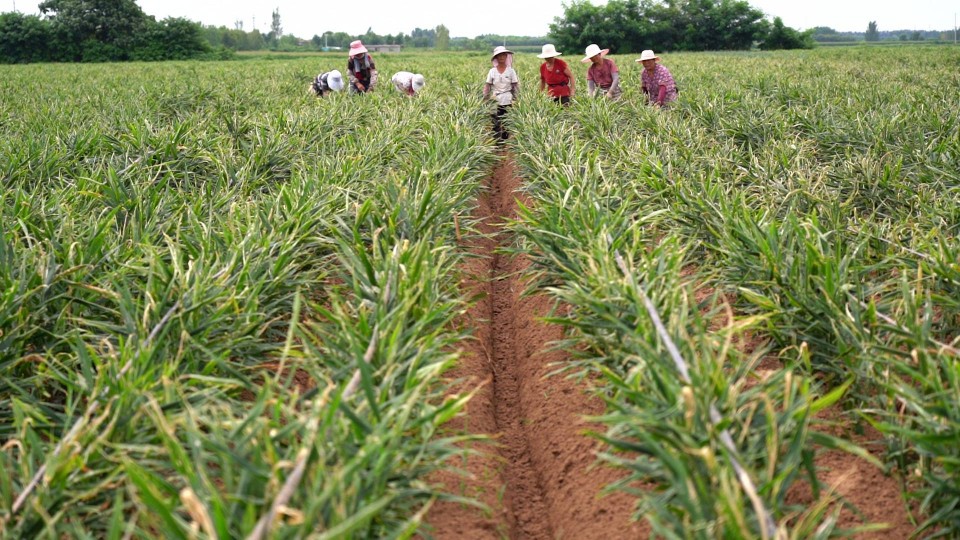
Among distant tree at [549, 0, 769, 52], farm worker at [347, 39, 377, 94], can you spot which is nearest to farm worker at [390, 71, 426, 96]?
farm worker at [347, 39, 377, 94]

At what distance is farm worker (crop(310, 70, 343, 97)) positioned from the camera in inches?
498

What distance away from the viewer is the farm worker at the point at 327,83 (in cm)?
1264

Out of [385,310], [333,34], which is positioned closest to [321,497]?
[385,310]

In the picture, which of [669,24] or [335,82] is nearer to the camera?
[335,82]

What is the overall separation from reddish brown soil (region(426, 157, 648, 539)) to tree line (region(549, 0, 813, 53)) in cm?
4157

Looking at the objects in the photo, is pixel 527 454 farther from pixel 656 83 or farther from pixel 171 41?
pixel 171 41

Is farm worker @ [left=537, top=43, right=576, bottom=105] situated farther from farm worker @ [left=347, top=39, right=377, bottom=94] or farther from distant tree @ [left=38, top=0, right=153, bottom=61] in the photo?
distant tree @ [left=38, top=0, right=153, bottom=61]

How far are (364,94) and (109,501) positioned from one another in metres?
9.12

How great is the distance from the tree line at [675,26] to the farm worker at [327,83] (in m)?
33.0

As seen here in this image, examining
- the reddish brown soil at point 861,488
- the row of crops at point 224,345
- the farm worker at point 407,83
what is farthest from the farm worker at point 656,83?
the reddish brown soil at point 861,488

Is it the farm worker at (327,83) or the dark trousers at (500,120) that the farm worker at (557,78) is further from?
the farm worker at (327,83)

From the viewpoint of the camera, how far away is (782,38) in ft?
149

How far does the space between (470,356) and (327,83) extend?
9735mm

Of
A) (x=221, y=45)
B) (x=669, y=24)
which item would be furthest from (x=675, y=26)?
(x=221, y=45)
